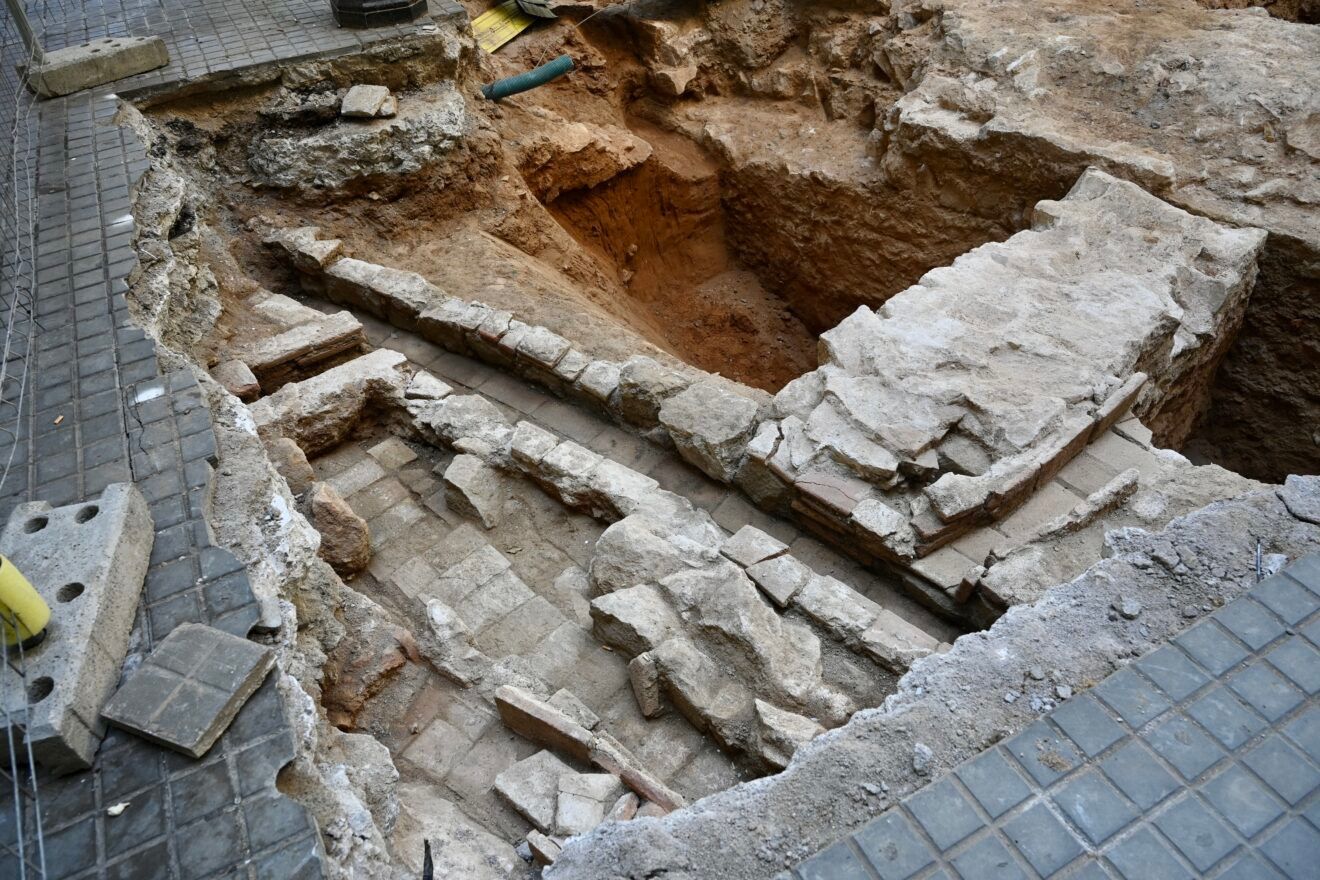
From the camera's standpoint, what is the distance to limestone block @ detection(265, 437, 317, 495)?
3.96 m

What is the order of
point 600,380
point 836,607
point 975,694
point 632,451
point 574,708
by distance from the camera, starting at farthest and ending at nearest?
point 600,380
point 632,451
point 836,607
point 574,708
point 975,694

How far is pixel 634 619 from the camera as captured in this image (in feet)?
11.3

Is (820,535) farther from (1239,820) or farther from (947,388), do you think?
(1239,820)

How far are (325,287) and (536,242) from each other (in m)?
1.76

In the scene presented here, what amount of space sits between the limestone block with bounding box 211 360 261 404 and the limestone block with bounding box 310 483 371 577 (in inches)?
43.0

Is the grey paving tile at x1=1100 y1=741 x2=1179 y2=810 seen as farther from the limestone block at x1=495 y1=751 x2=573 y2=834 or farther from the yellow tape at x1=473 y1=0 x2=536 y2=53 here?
the yellow tape at x1=473 y1=0 x2=536 y2=53

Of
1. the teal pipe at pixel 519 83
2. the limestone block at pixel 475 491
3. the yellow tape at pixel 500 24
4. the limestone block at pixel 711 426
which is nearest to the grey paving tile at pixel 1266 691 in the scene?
the limestone block at pixel 711 426

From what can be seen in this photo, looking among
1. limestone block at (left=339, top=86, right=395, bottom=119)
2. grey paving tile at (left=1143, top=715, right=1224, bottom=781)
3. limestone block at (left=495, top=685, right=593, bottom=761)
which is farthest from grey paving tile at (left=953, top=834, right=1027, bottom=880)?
limestone block at (left=339, top=86, right=395, bottom=119)

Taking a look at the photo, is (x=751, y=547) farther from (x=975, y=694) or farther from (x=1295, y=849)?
(x=1295, y=849)

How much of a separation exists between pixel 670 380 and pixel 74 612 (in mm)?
2997

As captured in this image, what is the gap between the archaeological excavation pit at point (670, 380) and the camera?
3156mm

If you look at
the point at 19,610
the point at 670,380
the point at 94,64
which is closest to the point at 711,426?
the point at 670,380

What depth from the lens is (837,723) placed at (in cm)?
314

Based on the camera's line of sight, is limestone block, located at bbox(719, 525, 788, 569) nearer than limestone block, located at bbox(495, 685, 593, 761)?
No
